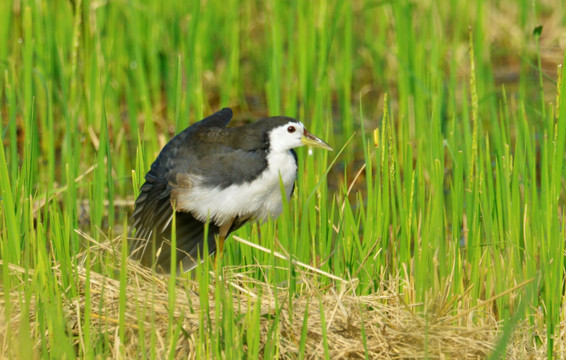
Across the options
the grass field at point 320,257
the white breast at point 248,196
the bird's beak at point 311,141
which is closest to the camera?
the grass field at point 320,257

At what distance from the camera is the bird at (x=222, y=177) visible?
10.2ft

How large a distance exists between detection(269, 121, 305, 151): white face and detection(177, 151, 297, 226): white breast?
27mm

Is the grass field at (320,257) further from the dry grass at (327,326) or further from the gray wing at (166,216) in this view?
the gray wing at (166,216)

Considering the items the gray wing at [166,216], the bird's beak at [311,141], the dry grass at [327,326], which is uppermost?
the bird's beak at [311,141]

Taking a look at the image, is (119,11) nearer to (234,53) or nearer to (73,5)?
(234,53)

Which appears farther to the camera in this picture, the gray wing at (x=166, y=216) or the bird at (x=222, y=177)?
the gray wing at (x=166, y=216)

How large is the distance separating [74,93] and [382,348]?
2.66 m

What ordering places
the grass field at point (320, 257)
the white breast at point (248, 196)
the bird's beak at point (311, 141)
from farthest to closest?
1. the bird's beak at point (311, 141)
2. the white breast at point (248, 196)
3. the grass field at point (320, 257)

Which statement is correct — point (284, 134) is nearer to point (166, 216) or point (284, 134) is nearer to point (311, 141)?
point (311, 141)

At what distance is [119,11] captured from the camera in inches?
239

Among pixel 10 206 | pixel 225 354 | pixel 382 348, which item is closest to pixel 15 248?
pixel 10 206

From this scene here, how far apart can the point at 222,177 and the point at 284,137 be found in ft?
0.83

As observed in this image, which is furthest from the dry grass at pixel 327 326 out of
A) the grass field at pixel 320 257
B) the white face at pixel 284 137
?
the white face at pixel 284 137

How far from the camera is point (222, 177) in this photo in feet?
10.2
